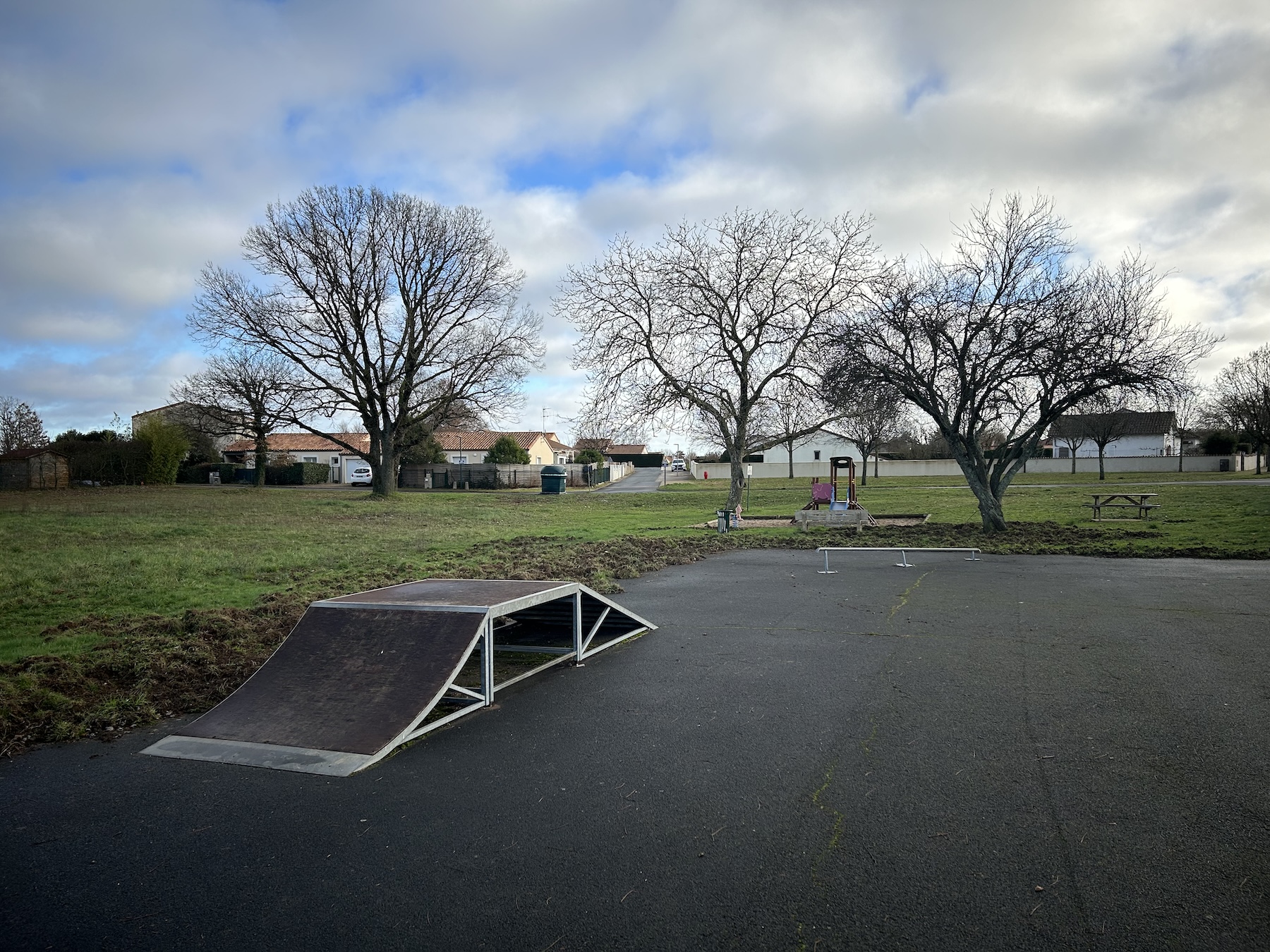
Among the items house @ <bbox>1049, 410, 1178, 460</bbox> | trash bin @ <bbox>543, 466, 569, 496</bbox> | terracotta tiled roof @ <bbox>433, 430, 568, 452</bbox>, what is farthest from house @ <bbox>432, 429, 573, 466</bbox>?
house @ <bbox>1049, 410, 1178, 460</bbox>

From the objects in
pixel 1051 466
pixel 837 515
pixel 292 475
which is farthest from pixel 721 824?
pixel 1051 466

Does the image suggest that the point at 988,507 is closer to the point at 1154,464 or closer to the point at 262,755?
the point at 262,755

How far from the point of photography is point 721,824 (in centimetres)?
372

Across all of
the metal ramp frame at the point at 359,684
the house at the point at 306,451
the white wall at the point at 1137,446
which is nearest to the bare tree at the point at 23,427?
the house at the point at 306,451

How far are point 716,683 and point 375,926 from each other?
3624 millimetres

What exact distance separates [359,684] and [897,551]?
11169 mm

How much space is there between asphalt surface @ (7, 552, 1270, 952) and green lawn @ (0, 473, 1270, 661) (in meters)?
4.41

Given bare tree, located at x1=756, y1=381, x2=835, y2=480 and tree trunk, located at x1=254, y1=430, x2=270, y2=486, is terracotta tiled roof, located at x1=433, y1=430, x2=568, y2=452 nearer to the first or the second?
Result: tree trunk, located at x1=254, y1=430, x2=270, y2=486

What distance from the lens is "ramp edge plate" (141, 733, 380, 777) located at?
177 inches

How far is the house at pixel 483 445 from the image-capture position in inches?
3027

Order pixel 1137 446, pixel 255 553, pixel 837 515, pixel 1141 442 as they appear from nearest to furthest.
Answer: pixel 255 553, pixel 837 515, pixel 1141 442, pixel 1137 446

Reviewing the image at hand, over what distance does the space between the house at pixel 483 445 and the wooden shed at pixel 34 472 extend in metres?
33.1

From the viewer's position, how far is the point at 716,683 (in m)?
6.15

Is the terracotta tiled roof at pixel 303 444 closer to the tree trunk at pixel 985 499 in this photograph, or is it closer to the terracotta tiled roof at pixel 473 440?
the terracotta tiled roof at pixel 473 440
